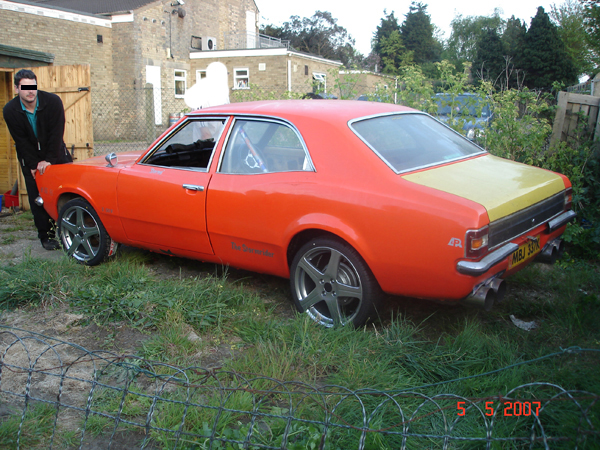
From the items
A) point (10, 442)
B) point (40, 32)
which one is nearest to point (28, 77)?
point (10, 442)

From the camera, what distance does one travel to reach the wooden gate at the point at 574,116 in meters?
5.86

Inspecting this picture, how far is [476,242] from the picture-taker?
2932 mm

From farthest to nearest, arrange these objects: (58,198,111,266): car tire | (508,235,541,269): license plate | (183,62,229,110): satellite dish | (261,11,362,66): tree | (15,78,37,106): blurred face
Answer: (261,11,362,66): tree, (183,62,229,110): satellite dish, (15,78,37,106): blurred face, (58,198,111,266): car tire, (508,235,541,269): license plate

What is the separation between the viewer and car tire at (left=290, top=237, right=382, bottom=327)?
3.42m

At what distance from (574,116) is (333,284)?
4.24 meters

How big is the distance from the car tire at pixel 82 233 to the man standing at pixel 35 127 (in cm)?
56

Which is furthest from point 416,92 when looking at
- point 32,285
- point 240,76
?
point 240,76

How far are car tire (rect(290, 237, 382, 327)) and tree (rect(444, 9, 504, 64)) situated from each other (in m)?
82.8

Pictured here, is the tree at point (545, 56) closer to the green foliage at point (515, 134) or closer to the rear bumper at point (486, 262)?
the green foliage at point (515, 134)

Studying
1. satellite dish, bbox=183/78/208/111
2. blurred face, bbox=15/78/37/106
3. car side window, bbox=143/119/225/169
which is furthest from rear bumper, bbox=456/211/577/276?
satellite dish, bbox=183/78/208/111

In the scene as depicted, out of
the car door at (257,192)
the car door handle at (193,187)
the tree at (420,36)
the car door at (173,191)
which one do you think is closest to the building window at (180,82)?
the car door at (173,191)

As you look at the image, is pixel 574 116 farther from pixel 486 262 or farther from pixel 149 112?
pixel 149 112

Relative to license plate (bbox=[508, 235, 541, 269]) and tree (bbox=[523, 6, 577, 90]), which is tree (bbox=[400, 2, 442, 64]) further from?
license plate (bbox=[508, 235, 541, 269])

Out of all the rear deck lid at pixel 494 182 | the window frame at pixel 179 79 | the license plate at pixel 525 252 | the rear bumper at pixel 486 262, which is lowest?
the license plate at pixel 525 252
